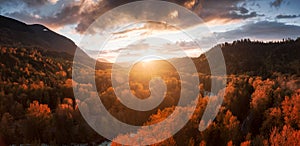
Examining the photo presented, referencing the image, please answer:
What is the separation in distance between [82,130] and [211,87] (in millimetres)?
69813

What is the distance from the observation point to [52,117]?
51.3 m

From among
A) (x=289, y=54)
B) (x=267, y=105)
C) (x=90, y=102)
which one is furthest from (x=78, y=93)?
(x=289, y=54)

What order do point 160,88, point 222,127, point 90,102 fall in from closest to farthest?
point 222,127
point 90,102
point 160,88

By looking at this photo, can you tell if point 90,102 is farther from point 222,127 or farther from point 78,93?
point 222,127

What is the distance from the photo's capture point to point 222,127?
38.4 m

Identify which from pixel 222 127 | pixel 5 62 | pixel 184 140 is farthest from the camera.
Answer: pixel 5 62

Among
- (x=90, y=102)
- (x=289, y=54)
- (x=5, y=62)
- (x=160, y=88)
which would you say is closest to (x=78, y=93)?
(x=90, y=102)

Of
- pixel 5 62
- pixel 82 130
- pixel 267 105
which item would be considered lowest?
pixel 82 130

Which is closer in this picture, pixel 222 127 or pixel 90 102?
pixel 222 127

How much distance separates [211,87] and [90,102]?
59237 mm

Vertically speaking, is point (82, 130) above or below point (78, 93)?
below

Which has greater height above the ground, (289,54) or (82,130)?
(289,54)

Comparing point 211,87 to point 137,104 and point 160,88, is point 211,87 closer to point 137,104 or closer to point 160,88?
point 160,88

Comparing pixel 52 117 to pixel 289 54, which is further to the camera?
pixel 289 54
